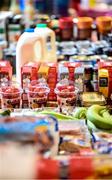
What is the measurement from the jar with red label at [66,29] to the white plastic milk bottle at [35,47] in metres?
0.48

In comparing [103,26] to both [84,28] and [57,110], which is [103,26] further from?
[57,110]

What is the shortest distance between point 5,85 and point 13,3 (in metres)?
2.63

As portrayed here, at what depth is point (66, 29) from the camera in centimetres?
285

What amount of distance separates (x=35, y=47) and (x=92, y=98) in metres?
0.49

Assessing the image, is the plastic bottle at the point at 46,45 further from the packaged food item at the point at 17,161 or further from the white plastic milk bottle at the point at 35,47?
the packaged food item at the point at 17,161

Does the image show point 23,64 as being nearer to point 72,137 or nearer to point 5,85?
point 5,85

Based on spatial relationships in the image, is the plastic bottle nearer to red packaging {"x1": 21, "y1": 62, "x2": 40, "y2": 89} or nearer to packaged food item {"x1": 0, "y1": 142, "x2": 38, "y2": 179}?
red packaging {"x1": 21, "y1": 62, "x2": 40, "y2": 89}

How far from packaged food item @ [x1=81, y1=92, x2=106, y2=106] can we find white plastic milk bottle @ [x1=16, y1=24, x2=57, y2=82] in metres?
0.30

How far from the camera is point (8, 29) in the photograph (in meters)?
2.92

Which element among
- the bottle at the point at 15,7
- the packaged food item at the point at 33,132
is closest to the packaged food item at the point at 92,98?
the packaged food item at the point at 33,132

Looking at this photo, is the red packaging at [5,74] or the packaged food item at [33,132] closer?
the packaged food item at [33,132]

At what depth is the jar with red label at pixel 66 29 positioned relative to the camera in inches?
111

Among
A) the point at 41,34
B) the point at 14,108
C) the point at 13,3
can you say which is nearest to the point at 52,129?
the point at 14,108

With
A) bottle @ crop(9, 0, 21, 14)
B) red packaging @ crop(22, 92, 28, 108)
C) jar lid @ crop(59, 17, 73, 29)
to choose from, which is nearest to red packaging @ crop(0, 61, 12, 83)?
red packaging @ crop(22, 92, 28, 108)
